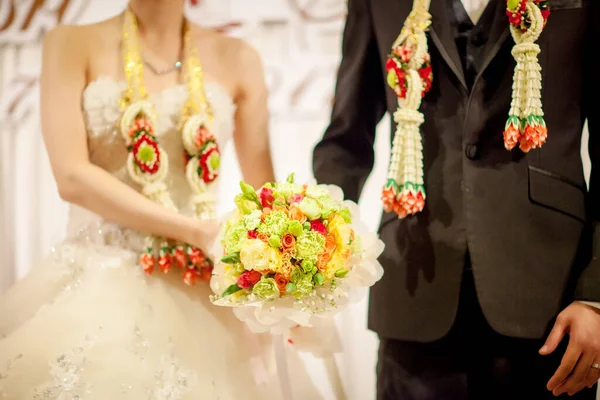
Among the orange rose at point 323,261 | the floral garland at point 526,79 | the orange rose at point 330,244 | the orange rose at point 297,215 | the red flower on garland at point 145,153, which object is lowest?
the orange rose at point 323,261

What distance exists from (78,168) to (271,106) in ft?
1.39

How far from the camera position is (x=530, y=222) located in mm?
986

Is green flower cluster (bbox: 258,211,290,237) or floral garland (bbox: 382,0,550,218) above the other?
floral garland (bbox: 382,0,550,218)

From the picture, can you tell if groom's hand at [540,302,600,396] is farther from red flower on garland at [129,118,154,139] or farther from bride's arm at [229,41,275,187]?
red flower on garland at [129,118,154,139]

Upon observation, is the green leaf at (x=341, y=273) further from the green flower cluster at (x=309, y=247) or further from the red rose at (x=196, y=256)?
the red rose at (x=196, y=256)

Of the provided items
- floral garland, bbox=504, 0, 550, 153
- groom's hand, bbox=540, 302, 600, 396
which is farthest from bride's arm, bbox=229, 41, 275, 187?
groom's hand, bbox=540, 302, 600, 396

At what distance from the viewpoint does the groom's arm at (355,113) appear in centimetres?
113

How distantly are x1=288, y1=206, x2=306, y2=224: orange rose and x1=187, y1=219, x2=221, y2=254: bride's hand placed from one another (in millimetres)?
209

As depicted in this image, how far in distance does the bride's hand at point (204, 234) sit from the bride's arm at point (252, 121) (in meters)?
0.21

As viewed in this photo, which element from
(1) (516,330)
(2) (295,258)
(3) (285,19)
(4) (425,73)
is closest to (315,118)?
(3) (285,19)

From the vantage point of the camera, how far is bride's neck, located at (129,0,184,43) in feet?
4.08

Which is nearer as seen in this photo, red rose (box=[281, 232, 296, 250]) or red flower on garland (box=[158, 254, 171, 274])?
red rose (box=[281, 232, 296, 250])

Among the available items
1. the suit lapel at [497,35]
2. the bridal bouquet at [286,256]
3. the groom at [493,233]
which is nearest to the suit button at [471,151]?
the groom at [493,233]

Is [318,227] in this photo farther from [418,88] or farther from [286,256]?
[418,88]
